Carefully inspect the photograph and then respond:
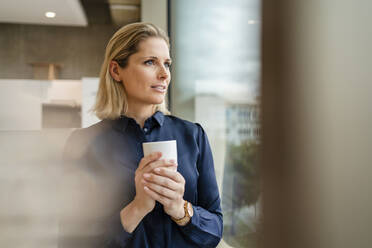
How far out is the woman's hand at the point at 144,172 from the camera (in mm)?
237

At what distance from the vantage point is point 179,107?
0.66 meters

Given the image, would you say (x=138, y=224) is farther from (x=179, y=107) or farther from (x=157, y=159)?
(x=179, y=107)

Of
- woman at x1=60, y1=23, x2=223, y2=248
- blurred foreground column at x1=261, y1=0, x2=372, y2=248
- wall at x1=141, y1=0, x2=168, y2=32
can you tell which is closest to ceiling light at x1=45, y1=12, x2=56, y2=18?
wall at x1=141, y1=0, x2=168, y2=32

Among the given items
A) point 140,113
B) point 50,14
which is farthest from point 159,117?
point 50,14

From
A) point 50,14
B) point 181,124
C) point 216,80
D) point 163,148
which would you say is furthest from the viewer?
point 50,14

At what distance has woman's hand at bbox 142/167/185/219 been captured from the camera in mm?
249

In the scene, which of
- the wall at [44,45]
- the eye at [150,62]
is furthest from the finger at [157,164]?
the wall at [44,45]

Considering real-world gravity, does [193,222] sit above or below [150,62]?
below

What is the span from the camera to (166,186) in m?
0.26

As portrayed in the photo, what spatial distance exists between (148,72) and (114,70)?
0.12 feet

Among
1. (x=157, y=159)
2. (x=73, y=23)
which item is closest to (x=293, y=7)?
(x=157, y=159)

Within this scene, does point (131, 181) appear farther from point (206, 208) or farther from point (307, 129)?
point (307, 129)

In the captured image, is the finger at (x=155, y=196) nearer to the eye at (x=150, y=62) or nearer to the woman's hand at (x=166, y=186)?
the woman's hand at (x=166, y=186)

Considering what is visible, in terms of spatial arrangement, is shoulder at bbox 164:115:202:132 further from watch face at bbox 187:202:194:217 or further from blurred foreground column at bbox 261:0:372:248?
blurred foreground column at bbox 261:0:372:248
